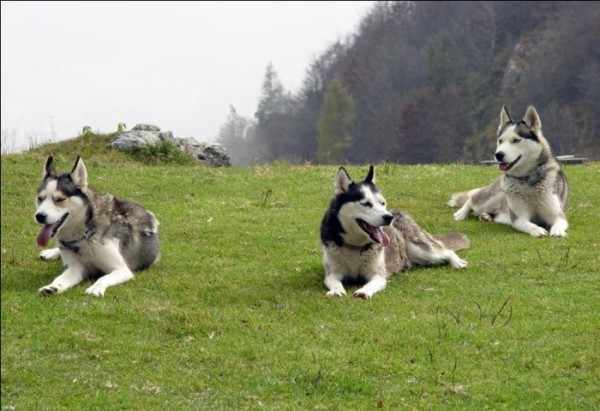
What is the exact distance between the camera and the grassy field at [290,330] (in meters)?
6.82

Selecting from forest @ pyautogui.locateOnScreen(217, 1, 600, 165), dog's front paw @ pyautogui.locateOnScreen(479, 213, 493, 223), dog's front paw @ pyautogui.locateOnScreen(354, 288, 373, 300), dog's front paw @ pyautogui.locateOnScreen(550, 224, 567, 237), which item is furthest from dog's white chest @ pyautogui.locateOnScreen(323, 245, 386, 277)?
forest @ pyautogui.locateOnScreen(217, 1, 600, 165)

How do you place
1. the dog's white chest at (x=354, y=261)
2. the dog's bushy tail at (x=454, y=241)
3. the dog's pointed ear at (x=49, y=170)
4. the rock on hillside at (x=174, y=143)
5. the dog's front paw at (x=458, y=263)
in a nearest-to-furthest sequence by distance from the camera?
the dog's pointed ear at (x=49, y=170), the dog's white chest at (x=354, y=261), the dog's front paw at (x=458, y=263), the dog's bushy tail at (x=454, y=241), the rock on hillside at (x=174, y=143)

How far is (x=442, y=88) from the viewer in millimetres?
91312

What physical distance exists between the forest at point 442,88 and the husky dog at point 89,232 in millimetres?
44671

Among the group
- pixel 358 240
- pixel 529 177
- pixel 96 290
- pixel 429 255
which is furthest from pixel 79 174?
pixel 529 177

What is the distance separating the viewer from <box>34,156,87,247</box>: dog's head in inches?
355

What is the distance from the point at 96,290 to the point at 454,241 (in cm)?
599

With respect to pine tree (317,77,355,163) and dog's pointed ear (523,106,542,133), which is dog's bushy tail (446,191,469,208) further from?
pine tree (317,77,355,163)

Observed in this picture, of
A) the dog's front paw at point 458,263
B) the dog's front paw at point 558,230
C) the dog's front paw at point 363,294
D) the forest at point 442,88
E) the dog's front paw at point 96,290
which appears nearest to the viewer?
the dog's front paw at point 96,290

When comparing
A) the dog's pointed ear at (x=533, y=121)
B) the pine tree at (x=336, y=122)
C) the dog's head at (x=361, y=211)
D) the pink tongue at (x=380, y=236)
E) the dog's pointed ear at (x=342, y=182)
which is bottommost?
the pine tree at (x=336, y=122)

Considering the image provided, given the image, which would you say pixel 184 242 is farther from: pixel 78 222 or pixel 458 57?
pixel 458 57

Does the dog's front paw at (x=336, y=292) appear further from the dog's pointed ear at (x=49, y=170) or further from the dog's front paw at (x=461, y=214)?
the dog's front paw at (x=461, y=214)

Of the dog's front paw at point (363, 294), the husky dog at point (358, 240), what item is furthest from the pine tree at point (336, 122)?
the dog's front paw at point (363, 294)

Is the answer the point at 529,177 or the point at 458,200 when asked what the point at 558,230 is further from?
the point at 458,200
